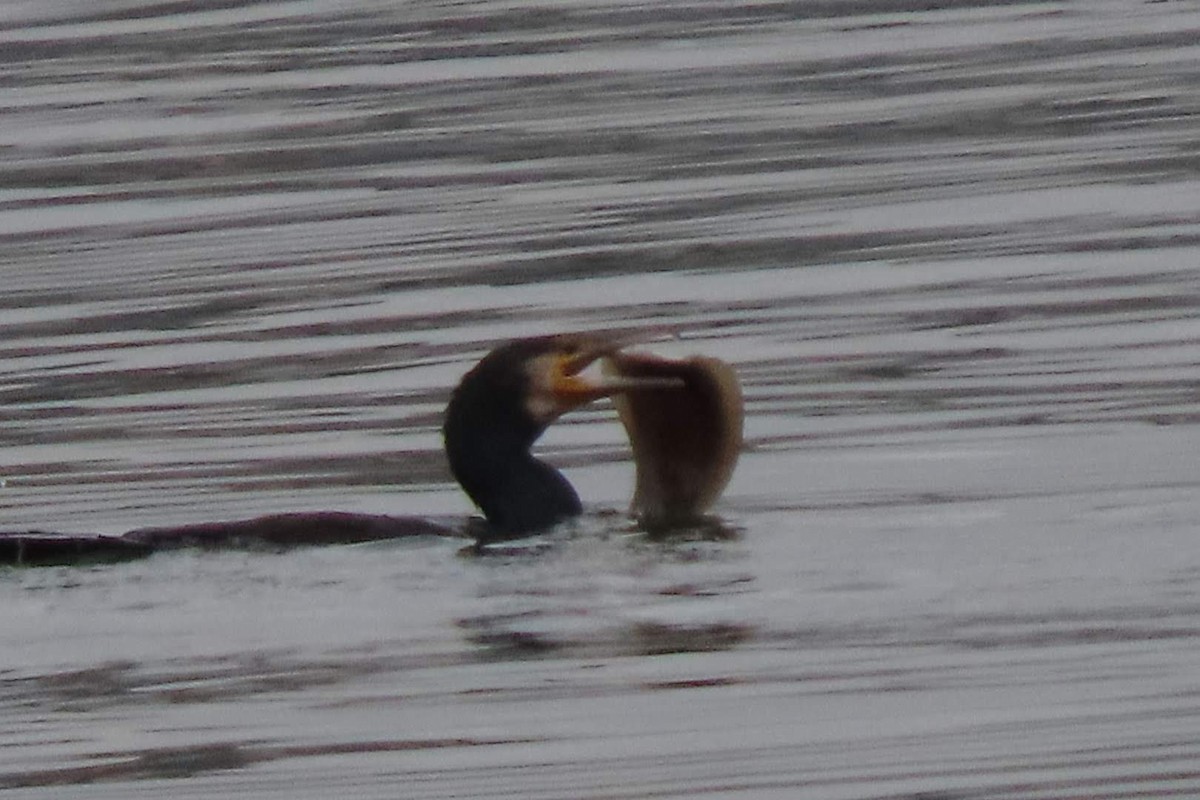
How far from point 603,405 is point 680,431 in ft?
5.74

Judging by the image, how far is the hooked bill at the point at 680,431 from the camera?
10766 mm

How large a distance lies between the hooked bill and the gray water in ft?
0.65

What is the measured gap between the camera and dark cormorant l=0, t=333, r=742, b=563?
10.7 metres

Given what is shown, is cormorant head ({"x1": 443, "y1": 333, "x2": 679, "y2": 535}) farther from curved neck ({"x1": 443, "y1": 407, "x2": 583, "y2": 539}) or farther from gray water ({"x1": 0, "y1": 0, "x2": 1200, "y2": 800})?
A: gray water ({"x1": 0, "y1": 0, "x2": 1200, "y2": 800})

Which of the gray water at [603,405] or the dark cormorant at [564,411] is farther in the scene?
the dark cormorant at [564,411]

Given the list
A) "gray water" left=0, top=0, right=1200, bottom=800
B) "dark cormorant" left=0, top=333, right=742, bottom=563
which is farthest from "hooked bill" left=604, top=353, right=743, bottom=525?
"gray water" left=0, top=0, right=1200, bottom=800

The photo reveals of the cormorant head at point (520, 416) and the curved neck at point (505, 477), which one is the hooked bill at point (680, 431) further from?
the curved neck at point (505, 477)

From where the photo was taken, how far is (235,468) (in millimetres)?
11547

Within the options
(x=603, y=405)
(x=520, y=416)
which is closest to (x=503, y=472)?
(x=520, y=416)

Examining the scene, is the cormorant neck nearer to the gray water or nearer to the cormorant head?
the cormorant head

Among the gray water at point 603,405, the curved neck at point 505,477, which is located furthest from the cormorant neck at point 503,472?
the gray water at point 603,405

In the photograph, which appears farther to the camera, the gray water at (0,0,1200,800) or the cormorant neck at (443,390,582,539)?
the cormorant neck at (443,390,582,539)

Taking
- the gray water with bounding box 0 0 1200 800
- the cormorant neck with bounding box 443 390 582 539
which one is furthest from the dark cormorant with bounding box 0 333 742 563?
the gray water with bounding box 0 0 1200 800

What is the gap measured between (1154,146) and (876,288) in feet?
9.13
